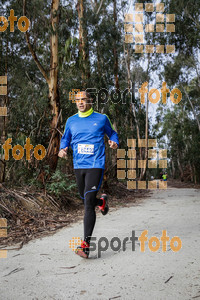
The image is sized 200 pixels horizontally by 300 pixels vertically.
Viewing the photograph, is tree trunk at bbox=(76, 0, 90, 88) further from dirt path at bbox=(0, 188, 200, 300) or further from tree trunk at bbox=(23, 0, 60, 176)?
dirt path at bbox=(0, 188, 200, 300)

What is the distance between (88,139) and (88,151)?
0.49 ft

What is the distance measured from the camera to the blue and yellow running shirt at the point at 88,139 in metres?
3.80

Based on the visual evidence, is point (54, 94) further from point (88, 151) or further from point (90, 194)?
point (90, 194)

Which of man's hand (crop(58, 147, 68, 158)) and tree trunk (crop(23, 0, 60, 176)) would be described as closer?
man's hand (crop(58, 147, 68, 158))

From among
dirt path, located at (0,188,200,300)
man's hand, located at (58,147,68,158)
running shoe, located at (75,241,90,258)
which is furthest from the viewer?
man's hand, located at (58,147,68,158)

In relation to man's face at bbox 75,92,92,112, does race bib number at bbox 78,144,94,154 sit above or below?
below

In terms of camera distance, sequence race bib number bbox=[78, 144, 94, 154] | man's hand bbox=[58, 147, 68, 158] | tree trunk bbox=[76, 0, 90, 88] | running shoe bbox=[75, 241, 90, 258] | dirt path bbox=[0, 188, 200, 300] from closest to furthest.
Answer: dirt path bbox=[0, 188, 200, 300]
running shoe bbox=[75, 241, 90, 258]
race bib number bbox=[78, 144, 94, 154]
man's hand bbox=[58, 147, 68, 158]
tree trunk bbox=[76, 0, 90, 88]

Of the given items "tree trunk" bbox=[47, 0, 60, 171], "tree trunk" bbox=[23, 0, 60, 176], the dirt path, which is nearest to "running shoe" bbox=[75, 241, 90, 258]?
the dirt path

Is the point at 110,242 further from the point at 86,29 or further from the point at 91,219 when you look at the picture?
the point at 86,29

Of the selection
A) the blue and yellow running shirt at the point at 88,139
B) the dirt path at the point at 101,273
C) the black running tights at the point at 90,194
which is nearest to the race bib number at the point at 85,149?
the blue and yellow running shirt at the point at 88,139

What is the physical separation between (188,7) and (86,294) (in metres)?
18.8

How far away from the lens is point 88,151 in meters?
3.80

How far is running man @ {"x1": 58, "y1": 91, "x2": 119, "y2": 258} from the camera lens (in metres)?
3.73

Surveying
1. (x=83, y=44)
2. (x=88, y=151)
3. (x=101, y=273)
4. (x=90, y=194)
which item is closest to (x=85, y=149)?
(x=88, y=151)
